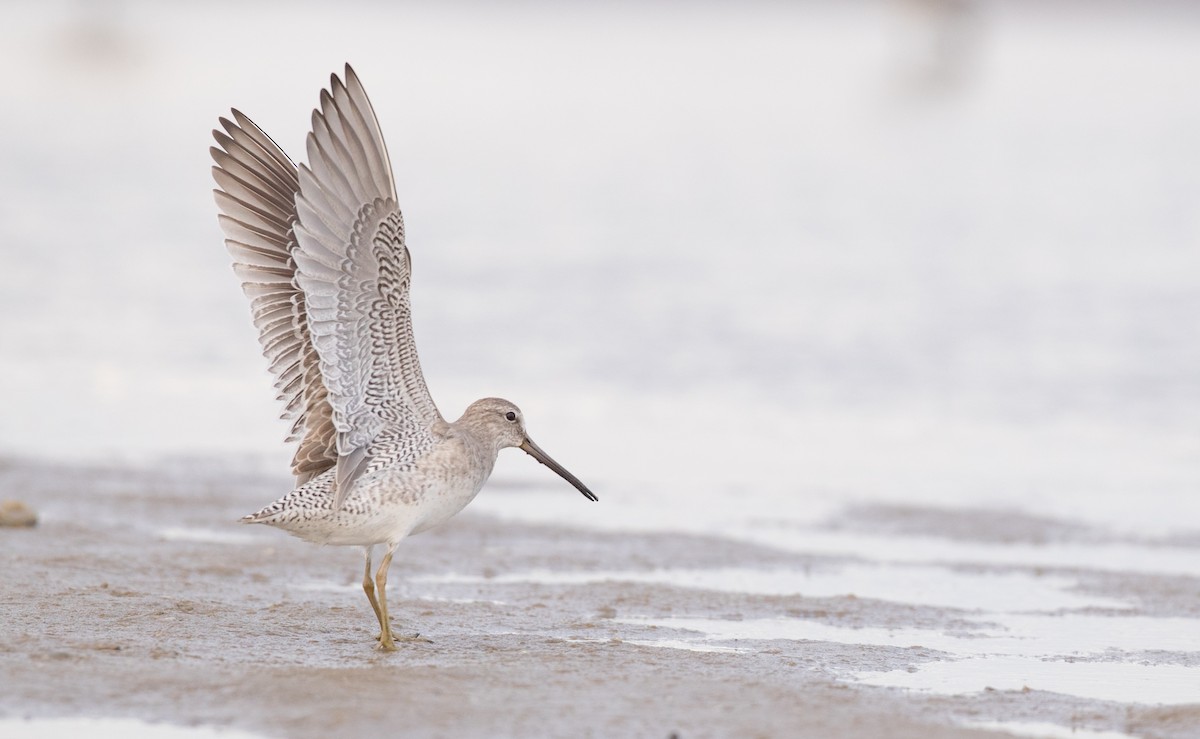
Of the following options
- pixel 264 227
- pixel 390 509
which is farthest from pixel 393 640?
→ pixel 264 227

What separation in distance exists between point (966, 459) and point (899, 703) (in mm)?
4764

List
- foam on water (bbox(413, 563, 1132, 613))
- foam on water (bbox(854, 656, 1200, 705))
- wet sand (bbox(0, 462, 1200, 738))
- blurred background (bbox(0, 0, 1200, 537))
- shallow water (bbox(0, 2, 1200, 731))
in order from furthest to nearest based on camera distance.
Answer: blurred background (bbox(0, 0, 1200, 537)), shallow water (bbox(0, 2, 1200, 731)), foam on water (bbox(413, 563, 1132, 613)), foam on water (bbox(854, 656, 1200, 705)), wet sand (bbox(0, 462, 1200, 738))

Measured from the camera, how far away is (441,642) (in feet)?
Result: 19.9

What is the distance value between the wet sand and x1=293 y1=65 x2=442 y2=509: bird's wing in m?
0.71

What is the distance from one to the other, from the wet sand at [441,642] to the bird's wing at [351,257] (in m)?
0.71

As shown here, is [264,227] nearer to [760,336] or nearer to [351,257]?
[351,257]

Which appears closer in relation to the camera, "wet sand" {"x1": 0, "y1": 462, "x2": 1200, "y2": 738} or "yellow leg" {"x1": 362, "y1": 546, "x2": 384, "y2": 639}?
"wet sand" {"x1": 0, "y1": 462, "x2": 1200, "y2": 738}

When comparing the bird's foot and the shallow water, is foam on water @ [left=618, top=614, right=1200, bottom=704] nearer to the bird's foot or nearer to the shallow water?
the shallow water

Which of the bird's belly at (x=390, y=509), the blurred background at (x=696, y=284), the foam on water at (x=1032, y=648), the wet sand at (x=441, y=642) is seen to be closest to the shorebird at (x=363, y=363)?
the bird's belly at (x=390, y=509)

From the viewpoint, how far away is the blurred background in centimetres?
980

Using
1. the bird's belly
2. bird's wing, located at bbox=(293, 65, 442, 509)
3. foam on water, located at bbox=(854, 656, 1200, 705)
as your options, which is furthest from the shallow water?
bird's wing, located at bbox=(293, 65, 442, 509)

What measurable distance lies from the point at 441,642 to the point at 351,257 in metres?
1.30

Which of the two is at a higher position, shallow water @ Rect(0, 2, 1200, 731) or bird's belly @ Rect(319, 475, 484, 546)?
shallow water @ Rect(0, 2, 1200, 731)

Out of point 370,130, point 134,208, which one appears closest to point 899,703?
point 370,130
